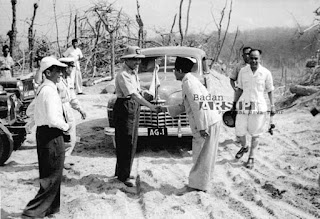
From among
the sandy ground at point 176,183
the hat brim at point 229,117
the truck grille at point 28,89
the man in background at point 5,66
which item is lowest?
the sandy ground at point 176,183

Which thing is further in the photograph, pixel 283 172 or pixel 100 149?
pixel 100 149

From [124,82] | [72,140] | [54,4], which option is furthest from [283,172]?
[54,4]

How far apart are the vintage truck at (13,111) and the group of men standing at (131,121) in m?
1.32

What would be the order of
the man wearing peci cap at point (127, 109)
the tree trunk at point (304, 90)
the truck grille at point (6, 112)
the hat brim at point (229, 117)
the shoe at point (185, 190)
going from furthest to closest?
1. the tree trunk at point (304, 90)
2. the hat brim at point (229, 117)
3. the truck grille at point (6, 112)
4. the man wearing peci cap at point (127, 109)
5. the shoe at point (185, 190)

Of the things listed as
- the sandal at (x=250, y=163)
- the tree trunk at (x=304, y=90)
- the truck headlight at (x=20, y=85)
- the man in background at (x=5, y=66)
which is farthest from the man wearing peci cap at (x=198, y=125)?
the tree trunk at (x=304, y=90)

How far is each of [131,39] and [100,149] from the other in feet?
37.3

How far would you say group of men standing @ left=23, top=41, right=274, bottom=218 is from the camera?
14.1ft

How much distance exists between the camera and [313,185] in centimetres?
573

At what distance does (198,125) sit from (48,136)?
191cm

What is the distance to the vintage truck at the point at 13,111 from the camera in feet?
20.9

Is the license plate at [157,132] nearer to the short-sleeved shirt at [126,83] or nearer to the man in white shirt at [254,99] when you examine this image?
the man in white shirt at [254,99]

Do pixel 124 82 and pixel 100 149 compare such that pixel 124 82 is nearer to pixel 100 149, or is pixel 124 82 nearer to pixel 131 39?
pixel 100 149

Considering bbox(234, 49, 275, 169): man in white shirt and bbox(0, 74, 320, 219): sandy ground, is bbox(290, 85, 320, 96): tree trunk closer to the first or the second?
bbox(0, 74, 320, 219): sandy ground

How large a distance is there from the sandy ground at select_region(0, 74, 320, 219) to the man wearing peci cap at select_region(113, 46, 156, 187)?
0.36 metres
